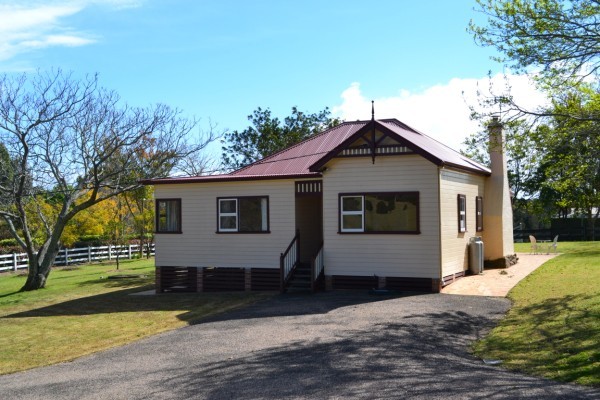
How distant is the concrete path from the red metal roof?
343 cm

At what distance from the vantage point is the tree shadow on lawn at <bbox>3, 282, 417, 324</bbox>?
15.0m

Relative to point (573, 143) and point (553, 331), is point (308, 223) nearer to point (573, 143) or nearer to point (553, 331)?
point (573, 143)

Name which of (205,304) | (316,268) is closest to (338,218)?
(316,268)

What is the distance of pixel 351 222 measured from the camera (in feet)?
59.2

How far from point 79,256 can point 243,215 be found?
24.5 m

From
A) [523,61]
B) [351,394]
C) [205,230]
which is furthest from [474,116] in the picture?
[205,230]

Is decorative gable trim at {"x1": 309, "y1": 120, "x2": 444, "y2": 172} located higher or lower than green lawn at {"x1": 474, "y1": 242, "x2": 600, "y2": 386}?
higher

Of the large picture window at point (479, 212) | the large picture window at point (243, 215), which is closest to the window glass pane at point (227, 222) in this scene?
the large picture window at point (243, 215)

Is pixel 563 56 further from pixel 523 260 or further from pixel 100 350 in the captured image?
pixel 523 260

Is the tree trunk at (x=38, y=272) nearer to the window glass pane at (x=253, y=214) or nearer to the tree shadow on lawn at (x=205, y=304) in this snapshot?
the tree shadow on lawn at (x=205, y=304)

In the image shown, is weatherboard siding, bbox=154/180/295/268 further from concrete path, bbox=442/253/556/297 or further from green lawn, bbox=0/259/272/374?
A: concrete path, bbox=442/253/556/297

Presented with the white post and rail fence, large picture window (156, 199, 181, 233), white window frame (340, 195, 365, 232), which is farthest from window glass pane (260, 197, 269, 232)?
the white post and rail fence

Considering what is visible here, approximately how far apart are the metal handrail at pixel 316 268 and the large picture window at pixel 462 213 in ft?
14.7

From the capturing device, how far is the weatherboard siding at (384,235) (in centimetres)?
1712
